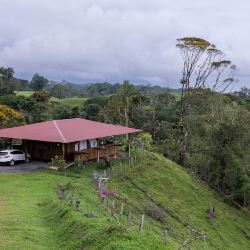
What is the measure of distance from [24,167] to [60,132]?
185 inches

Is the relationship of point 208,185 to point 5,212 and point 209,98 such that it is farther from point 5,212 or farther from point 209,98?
point 5,212

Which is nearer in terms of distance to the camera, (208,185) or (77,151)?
(77,151)

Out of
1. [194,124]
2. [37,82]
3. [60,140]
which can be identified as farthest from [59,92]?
[60,140]

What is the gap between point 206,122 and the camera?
64750 millimetres

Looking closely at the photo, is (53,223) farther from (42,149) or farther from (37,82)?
(37,82)

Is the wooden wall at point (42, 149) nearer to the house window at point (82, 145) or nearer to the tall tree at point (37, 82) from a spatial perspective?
the house window at point (82, 145)

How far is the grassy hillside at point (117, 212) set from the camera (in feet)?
61.2

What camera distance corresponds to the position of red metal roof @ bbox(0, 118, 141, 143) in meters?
40.9

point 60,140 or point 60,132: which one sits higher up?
point 60,132

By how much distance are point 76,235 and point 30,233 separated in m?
2.35

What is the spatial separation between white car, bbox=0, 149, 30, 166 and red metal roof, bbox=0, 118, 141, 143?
153 cm

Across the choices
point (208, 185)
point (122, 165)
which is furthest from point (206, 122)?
point (122, 165)

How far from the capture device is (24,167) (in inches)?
1599

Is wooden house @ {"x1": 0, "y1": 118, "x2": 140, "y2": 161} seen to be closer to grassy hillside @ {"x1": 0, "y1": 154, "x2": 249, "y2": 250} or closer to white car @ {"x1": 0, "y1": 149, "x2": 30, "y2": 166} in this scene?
white car @ {"x1": 0, "y1": 149, "x2": 30, "y2": 166}
